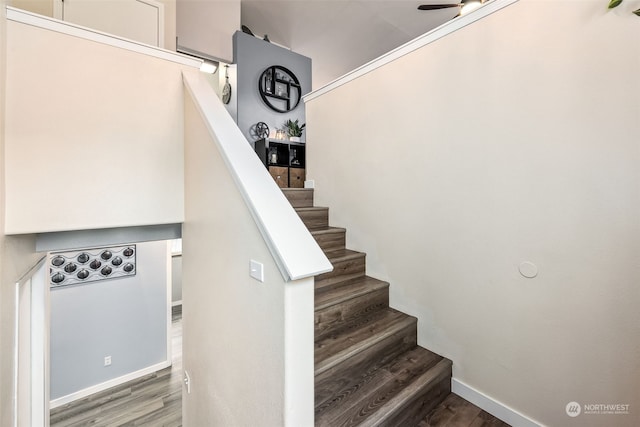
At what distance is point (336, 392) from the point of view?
60.1 inches

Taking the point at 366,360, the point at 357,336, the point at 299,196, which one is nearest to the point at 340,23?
the point at 299,196

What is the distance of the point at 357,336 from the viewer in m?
1.79

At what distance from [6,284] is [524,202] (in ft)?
9.01

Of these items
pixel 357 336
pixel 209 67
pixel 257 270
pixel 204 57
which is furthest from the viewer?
pixel 209 67

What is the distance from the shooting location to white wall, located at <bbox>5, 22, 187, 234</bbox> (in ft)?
4.73

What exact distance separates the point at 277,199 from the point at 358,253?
1433 mm

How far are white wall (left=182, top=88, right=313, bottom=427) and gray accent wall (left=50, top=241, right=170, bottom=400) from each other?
7.24ft

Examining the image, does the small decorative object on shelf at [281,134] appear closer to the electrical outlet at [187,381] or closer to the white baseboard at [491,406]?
the electrical outlet at [187,381]

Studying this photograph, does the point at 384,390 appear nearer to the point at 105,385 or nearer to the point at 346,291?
the point at 346,291

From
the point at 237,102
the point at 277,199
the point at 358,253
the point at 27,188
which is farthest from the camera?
the point at 237,102

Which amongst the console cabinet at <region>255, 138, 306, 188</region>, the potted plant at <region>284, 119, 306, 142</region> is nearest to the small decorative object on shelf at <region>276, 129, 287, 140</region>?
the potted plant at <region>284, 119, 306, 142</region>

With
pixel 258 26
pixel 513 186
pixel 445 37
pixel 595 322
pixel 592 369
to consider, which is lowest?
pixel 592 369

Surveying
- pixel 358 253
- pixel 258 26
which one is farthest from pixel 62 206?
pixel 258 26

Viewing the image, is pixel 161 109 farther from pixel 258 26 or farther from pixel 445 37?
pixel 258 26
